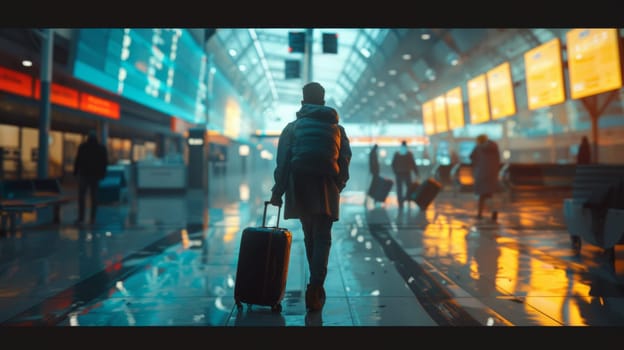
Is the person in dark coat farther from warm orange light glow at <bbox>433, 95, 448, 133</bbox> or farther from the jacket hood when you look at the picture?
warm orange light glow at <bbox>433, 95, 448, 133</bbox>

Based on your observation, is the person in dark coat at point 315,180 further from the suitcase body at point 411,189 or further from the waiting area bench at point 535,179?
the waiting area bench at point 535,179

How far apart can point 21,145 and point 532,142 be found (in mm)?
23832

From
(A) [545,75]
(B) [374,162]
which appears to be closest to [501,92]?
(A) [545,75]

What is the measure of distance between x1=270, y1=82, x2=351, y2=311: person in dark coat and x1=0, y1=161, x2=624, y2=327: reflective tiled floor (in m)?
0.42

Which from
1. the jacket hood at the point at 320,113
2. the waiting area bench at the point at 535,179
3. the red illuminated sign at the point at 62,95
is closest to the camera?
the jacket hood at the point at 320,113

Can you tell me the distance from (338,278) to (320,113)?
1.88 meters

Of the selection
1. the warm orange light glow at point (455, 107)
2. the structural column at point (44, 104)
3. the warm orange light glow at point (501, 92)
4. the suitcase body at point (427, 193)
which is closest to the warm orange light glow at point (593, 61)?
the suitcase body at point (427, 193)

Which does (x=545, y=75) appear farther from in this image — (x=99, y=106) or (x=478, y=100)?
(x=99, y=106)

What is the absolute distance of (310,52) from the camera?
17281 millimetres

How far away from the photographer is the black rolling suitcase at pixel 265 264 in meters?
3.98

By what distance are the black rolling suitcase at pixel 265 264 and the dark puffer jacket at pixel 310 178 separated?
227 millimetres

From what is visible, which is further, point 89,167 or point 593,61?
point 593,61

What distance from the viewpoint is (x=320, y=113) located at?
4180mm
